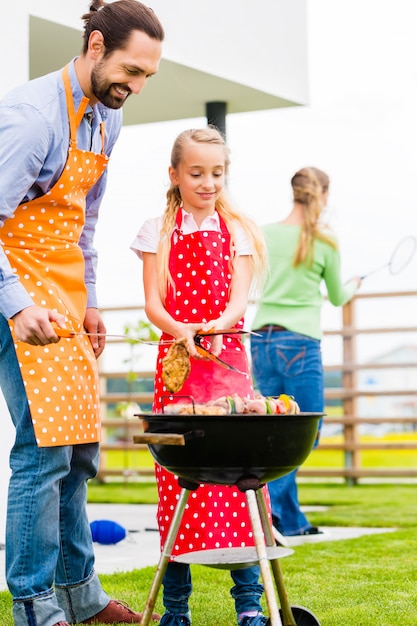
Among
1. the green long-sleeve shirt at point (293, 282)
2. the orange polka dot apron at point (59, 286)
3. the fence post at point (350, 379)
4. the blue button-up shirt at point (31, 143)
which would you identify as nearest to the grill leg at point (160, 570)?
the orange polka dot apron at point (59, 286)

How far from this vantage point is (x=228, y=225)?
2.95 meters

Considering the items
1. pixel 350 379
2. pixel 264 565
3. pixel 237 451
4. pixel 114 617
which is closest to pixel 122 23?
pixel 237 451

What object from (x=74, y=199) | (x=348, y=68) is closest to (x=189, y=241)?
(x=74, y=199)

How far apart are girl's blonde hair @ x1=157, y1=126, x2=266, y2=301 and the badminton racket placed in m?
2.50

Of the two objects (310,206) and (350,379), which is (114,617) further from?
(350,379)

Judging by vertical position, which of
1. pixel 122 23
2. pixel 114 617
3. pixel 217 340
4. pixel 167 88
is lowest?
pixel 114 617

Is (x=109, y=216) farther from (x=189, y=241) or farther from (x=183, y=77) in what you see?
(x=189, y=241)

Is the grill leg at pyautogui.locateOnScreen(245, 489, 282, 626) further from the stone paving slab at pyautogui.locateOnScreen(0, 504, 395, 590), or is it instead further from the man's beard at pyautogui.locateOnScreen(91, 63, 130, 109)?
the stone paving slab at pyautogui.locateOnScreen(0, 504, 395, 590)

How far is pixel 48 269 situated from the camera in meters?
2.58

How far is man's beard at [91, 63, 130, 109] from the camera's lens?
8.24 ft

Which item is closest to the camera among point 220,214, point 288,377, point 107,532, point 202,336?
point 202,336

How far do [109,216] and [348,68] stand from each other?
18.5 feet

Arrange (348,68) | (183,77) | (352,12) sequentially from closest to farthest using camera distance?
1. (183,77)
2. (352,12)
3. (348,68)

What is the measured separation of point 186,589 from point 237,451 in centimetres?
68
